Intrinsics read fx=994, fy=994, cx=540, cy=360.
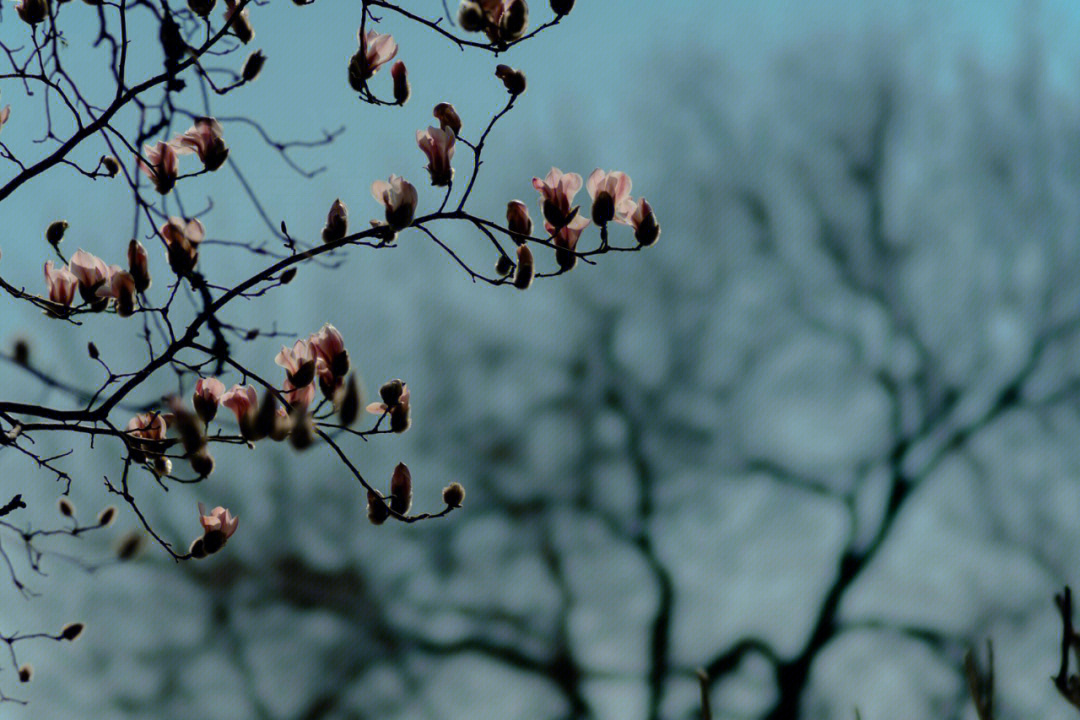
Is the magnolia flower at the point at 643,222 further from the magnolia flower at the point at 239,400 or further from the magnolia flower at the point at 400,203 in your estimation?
the magnolia flower at the point at 239,400

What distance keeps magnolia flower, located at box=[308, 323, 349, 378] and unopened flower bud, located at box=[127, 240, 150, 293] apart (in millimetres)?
289

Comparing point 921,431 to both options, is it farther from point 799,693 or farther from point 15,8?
point 15,8

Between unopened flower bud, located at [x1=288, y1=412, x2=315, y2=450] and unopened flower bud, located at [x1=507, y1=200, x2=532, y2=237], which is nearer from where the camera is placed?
unopened flower bud, located at [x1=288, y1=412, x2=315, y2=450]

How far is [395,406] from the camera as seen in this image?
178 cm

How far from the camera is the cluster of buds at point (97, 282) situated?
1.67m

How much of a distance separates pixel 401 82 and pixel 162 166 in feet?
1.40

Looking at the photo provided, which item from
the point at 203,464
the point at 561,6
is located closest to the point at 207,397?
the point at 203,464

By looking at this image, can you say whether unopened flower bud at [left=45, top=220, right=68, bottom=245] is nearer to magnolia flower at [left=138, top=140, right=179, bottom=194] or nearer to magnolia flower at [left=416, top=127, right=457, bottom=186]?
magnolia flower at [left=138, top=140, right=179, bottom=194]

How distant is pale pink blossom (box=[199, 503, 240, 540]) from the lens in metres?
1.77

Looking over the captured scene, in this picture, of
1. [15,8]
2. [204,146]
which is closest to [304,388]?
[204,146]

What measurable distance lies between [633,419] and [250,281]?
8.24 metres

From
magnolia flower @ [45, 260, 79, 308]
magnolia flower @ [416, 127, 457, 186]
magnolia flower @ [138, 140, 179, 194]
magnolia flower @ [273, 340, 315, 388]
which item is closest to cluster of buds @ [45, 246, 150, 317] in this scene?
magnolia flower @ [45, 260, 79, 308]

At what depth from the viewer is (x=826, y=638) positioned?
29.8 ft

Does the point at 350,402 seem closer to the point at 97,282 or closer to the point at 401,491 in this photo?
the point at 401,491
